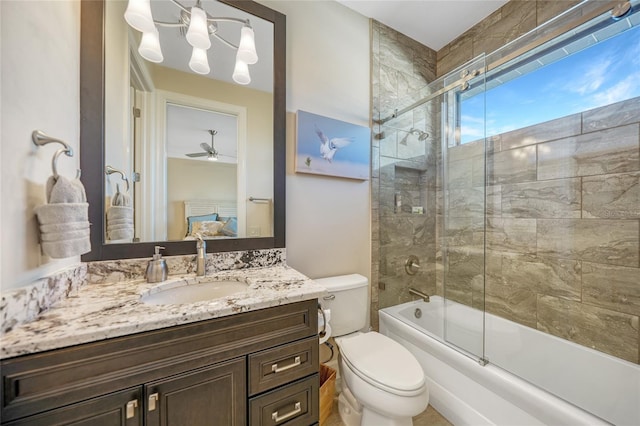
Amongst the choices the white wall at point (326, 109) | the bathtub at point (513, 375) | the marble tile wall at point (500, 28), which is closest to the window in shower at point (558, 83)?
the marble tile wall at point (500, 28)

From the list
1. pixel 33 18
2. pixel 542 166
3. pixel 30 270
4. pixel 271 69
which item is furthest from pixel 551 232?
pixel 33 18

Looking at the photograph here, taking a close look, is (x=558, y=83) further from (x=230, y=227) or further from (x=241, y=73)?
(x=230, y=227)

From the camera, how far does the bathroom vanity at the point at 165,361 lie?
57cm

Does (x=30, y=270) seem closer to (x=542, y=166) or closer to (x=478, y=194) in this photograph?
(x=478, y=194)

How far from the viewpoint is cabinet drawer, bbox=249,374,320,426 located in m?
0.81

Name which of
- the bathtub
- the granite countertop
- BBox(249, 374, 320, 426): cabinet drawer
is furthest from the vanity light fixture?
the bathtub

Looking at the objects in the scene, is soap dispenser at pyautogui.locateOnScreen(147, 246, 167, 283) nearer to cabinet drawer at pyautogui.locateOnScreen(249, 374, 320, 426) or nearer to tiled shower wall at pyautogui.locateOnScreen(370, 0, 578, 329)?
cabinet drawer at pyautogui.locateOnScreen(249, 374, 320, 426)

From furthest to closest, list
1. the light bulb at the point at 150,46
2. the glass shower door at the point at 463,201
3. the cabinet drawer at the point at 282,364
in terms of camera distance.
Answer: the glass shower door at the point at 463,201 < the light bulb at the point at 150,46 < the cabinet drawer at the point at 282,364

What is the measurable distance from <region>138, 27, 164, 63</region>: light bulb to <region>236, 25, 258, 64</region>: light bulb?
37cm

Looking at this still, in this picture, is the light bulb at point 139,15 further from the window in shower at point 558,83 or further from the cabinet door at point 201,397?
the window in shower at point 558,83

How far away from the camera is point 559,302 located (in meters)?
1.51

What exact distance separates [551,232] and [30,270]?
2.57 m

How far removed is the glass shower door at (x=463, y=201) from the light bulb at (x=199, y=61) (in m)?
1.64

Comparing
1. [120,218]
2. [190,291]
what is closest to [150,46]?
[120,218]
